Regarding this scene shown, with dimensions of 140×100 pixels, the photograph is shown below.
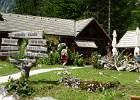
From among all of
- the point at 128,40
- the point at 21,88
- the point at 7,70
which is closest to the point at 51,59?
the point at 7,70

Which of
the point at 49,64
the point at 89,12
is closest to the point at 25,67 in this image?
the point at 49,64

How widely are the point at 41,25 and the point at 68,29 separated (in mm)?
3081

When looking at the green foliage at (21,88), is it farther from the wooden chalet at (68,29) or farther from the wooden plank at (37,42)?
the wooden chalet at (68,29)

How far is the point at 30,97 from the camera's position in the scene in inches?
Answer: 531

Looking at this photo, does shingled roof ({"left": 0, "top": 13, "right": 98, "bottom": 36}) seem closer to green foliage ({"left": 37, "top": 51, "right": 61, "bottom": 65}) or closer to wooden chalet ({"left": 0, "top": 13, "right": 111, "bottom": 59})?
wooden chalet ({"left": 0, "top": 13, "right": 111, "bottom": 59})

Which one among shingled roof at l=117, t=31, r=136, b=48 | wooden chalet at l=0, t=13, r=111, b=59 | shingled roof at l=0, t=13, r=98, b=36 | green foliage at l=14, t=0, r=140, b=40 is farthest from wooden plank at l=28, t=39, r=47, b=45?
green foliage at l=14, t=0, r=140, b=40

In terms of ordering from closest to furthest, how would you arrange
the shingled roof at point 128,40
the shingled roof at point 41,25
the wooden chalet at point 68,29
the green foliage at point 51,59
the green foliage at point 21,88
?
the green foliage at point 21,88, the green foliage at point 51,59, the shingled roof at point 41,25, the wooden chalet at point 68,29, the shingled roof at point 128,40

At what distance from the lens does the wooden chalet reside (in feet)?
126

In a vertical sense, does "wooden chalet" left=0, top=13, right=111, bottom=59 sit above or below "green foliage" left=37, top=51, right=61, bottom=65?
above

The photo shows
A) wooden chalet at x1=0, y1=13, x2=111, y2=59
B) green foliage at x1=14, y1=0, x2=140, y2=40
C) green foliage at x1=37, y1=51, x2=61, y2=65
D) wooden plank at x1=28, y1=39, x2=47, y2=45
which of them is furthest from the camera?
green foliage at x1=14, y1=0, x2=140, y2=40

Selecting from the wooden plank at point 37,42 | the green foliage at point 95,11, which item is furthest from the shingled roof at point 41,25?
the wooden plank at point 37,42

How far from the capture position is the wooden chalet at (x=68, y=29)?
38369mm

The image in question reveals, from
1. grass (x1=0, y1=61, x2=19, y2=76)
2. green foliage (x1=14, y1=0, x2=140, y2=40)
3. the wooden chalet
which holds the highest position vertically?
green foliage (x1=14, y1=0, x2=140, y2=40)

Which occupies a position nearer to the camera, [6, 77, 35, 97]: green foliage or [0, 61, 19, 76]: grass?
[6, 77, 35, 97]: green foliage
